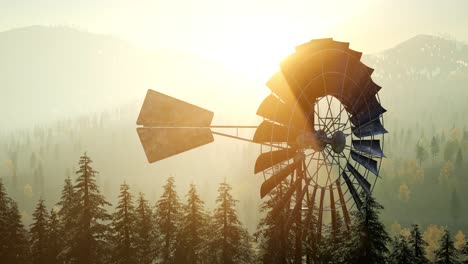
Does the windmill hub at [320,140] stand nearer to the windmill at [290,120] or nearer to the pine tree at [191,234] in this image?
the windmill at [290,120]

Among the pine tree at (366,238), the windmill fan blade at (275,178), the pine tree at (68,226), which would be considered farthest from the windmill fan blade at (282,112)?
the pine tree at (68,226)

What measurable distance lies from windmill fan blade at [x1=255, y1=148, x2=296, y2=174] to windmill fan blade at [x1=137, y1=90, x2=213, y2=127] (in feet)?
7.27

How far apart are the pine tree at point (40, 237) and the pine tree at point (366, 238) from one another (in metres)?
23.6

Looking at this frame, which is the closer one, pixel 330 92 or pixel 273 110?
pixel 273 110

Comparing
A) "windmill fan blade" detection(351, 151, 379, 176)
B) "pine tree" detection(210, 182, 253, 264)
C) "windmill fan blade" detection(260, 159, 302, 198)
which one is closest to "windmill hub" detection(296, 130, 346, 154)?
"windmill fan blade" detection(260, 159, 302, 198)

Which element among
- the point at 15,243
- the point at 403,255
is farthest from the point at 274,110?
the point at 15,243

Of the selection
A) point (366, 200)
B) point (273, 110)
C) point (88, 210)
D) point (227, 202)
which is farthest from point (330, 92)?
point (88, 210)

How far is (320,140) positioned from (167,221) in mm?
19865

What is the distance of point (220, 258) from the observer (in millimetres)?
25578

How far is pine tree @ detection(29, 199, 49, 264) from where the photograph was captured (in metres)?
30.1

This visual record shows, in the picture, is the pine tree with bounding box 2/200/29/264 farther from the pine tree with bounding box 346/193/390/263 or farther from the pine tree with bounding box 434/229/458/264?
the pine tree with bounding box 434/229/458/264

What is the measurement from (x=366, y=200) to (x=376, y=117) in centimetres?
338

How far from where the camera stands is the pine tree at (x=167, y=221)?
30.2 m

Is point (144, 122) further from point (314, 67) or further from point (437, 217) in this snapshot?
point (437, 217)
